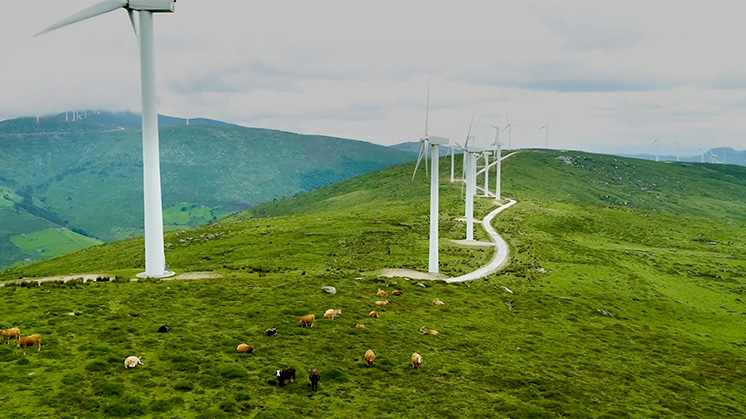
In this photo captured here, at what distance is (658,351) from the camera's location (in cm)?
5053

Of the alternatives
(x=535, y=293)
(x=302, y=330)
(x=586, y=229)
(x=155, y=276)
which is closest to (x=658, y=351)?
(x=535, y=293)

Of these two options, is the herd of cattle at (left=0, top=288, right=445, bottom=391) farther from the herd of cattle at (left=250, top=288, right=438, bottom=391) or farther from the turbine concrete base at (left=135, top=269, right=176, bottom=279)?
the turbine concrete base at (left=135, top=269, right=176, bottom=279)

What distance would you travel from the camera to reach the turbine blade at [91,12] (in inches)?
2048

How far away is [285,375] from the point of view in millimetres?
31547

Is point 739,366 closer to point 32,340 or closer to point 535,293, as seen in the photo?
point 535,293

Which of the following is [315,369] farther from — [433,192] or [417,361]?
[433,192]

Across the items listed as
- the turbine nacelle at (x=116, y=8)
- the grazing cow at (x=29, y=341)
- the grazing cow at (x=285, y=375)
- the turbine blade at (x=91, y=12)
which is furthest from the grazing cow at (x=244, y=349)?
the turbine blade at (x=91, y=12)

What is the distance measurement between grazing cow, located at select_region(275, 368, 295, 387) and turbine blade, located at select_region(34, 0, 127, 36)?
4017 cm

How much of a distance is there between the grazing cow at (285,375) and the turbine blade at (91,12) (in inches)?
1582

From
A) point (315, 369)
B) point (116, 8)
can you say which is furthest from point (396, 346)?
point (116, 8)

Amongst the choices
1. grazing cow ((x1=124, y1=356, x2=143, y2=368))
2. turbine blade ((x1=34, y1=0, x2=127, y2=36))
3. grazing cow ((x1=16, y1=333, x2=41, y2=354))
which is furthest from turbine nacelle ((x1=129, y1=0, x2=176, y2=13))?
grazing cow ((x1=124, y1=356, x2=143, y2=368))

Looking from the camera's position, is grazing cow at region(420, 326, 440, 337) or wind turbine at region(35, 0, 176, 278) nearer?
grazing cow at region(420, 326, 440, 337)

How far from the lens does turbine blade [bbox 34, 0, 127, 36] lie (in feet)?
171

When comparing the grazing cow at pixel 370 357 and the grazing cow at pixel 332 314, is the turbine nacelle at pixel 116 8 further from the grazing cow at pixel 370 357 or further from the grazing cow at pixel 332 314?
the grazing cow at pixel 370 357
